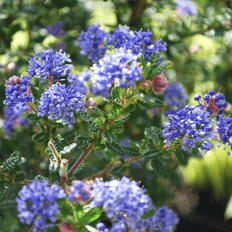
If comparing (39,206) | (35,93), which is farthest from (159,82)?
(39,206)

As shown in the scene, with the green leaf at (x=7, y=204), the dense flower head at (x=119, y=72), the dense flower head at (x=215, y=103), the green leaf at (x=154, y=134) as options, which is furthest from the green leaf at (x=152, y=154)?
the green leaf at (x=7, y=204)

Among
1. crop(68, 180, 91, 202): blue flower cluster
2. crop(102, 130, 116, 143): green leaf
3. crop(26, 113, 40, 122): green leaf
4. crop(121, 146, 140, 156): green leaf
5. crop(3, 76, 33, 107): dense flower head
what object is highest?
crop(3, 76, 33, 107): dense flower head

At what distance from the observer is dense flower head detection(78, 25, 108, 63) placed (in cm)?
163

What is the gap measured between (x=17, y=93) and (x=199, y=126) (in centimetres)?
80

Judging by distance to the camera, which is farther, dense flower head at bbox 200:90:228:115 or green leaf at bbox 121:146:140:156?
green leaf at bbox 121:146:140:156

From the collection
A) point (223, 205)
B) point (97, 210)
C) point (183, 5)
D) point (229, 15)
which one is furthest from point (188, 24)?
point (223, 205)

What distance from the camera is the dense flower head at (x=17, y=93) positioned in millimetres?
1163

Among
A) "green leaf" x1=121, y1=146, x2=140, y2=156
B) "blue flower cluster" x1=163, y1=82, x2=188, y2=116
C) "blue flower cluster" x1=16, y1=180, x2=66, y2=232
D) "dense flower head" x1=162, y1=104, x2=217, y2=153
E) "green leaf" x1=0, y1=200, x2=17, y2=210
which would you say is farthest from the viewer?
"blue flower cluster" x1=163, y1=82, x2=188, y2=116

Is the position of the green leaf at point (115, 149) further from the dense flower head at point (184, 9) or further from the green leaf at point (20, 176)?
the dense flower head at point (184, 9)

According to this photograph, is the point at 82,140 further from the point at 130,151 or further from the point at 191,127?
the point at 191,127

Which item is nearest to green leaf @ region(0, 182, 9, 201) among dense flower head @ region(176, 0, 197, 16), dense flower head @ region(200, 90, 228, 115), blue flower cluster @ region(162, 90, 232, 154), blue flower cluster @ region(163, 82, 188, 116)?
blue flower cluster @ region(162, 90, 232, 154)

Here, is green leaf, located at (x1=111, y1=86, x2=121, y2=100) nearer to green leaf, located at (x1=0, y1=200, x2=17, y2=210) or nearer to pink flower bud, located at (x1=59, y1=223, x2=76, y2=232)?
pink flower bud, located at (x1=59, y1=223, x2=76, y2=232)

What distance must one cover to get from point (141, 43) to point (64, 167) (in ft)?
2.14

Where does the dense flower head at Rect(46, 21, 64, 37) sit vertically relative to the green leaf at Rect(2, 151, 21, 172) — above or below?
above
